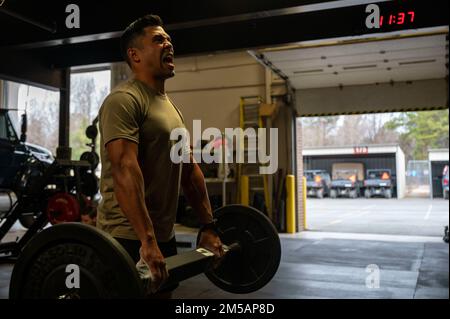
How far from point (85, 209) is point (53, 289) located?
3707mm

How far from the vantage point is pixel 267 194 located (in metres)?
7.55

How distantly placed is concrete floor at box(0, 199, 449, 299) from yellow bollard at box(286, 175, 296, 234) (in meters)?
0.26

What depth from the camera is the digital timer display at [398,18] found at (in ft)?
11.4

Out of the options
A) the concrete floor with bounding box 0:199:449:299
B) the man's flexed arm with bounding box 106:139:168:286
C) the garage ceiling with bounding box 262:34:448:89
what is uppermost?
the garage ceiling with bounding box 262:34:448:89

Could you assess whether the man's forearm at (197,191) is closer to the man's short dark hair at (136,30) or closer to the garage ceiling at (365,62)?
the man's short dark hair at (136,30)

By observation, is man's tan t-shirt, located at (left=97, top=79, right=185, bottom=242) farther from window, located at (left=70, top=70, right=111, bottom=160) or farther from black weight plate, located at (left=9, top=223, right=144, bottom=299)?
window, located at (left=70, top=70, right=111, bottom=160)

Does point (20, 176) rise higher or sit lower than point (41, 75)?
lower

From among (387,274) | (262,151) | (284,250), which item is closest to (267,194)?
(262,151)

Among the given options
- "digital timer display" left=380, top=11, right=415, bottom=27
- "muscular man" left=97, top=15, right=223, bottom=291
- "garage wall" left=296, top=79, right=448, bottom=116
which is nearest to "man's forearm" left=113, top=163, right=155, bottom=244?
"muscular man" left=97, top=15, right=223, bottom=291

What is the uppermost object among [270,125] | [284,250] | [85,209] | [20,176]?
[270,125]

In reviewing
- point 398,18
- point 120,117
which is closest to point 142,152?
point 120,117

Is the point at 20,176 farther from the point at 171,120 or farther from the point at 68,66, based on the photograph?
the point at 171,120

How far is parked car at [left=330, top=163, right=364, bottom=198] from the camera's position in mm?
17844

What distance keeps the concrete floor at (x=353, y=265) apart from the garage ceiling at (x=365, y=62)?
2551 mm
